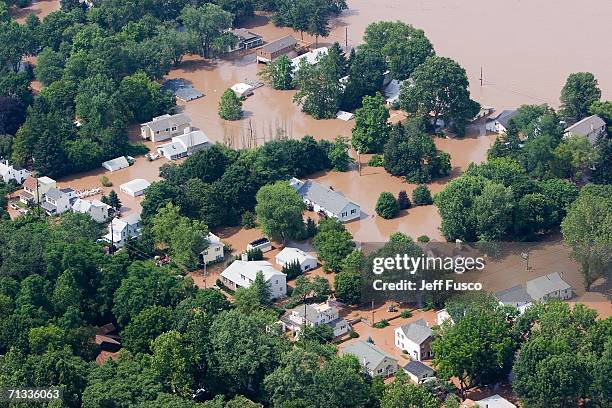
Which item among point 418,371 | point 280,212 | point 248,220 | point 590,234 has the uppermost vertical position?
point 590,234

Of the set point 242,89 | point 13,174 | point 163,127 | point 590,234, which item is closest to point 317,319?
point 590,234

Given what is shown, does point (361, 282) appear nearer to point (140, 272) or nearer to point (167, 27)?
point (140, 272)

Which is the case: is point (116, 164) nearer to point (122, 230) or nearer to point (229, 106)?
point (229, 106)

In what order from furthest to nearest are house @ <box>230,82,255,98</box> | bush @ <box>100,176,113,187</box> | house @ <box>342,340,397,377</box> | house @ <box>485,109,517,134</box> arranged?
house @ <box>230,82,255,98</box>
house @ <box>485,109,517,134</box>
bush @ <box>100,176,113,187</box>
house @ <box>342,340,397,377</box>

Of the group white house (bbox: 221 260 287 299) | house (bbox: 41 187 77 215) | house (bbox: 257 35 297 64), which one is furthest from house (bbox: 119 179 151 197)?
house (bbox: 257 35 297 64)

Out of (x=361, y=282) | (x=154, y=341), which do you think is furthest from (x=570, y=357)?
(x=154, y=341)

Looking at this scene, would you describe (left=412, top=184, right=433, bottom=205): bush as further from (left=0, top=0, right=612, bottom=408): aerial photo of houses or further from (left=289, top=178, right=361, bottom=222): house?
(left=289, top=178, right=361, bottom=222): house
